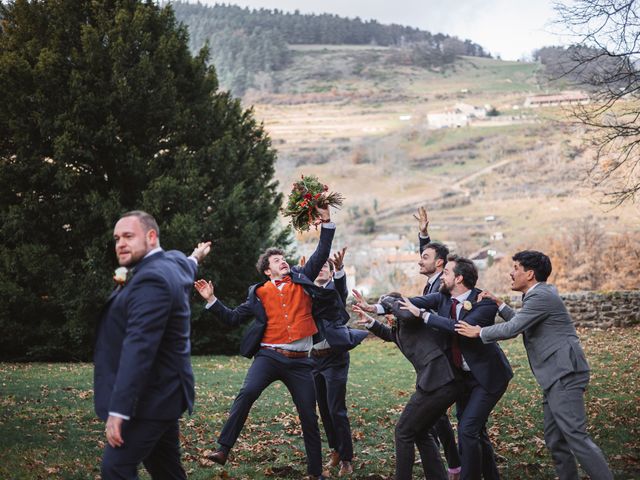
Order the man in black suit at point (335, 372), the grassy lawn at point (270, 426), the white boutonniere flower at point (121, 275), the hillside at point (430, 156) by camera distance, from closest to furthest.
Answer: the white boutonniere flower at point (121, 275)
the man in black suit at point (335, 372)
the grassy lawn at point (270, 426)
the hillside at point (430, 156)

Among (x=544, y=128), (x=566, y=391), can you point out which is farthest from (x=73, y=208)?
(x=544, y=128)

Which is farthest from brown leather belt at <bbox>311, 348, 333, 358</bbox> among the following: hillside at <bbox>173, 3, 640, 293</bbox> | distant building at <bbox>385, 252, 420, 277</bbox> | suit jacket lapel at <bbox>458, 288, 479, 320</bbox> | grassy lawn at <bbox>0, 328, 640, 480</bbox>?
distant building at <bbox>385, 252, 420, 277</bbox>

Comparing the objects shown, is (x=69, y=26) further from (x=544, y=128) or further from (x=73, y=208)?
(x=544, y=128)

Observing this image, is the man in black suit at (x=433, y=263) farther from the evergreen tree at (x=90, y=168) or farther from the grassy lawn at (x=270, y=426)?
the evergreen tree at (x=90, y=168)

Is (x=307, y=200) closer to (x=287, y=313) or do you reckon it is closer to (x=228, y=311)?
(x=287, y=313)

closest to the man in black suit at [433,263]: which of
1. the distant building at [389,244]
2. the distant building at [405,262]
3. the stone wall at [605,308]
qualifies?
the stone wall at [605,308]

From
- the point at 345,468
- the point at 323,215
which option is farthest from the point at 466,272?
the point at 345,468

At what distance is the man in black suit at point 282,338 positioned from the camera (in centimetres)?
749

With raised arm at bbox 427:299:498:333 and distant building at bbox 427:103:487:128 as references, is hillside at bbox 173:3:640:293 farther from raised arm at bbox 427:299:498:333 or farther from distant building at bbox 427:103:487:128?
raised arm at bbox 427:299:498:333

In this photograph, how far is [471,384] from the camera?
7090 mm

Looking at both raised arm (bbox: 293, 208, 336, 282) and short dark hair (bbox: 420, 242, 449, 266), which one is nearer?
raised arm (bbox: 293, 208, 336, 282)

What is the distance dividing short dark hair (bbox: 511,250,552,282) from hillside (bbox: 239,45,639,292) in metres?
40.6

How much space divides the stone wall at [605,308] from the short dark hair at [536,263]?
21872 mm

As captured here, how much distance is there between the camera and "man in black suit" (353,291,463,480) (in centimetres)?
671
